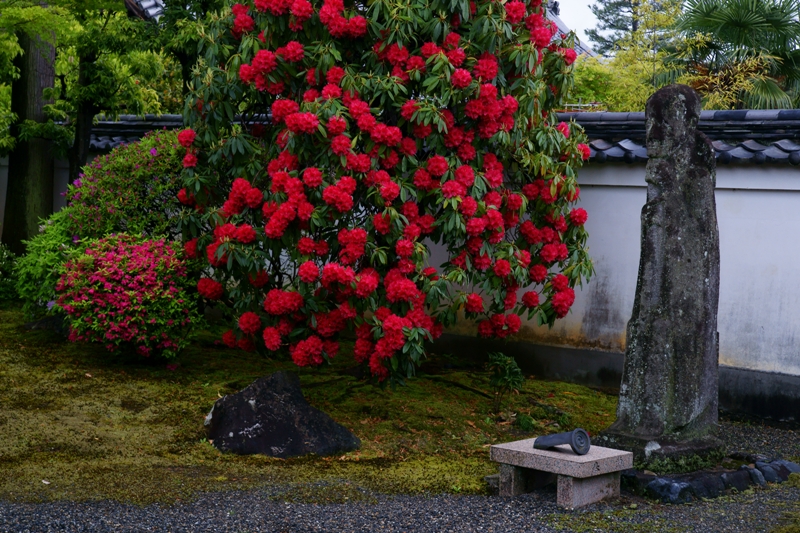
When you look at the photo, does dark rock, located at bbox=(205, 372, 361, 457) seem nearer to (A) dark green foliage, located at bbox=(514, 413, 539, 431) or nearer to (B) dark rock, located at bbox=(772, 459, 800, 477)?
(A) dark green foliage, located at bbox=(514, 413, 539, 431)

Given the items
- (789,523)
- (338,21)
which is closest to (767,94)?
(338,21)

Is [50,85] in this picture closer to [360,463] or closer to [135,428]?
[135,428]

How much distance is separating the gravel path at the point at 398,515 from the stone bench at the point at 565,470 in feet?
0.32

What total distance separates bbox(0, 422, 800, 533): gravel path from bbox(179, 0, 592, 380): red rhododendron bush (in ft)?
6.15

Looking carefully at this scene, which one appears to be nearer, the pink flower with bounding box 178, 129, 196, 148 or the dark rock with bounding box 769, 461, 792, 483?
the dark rock with bounding box 769, 461, 792, 483

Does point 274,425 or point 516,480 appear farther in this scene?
point 274,425

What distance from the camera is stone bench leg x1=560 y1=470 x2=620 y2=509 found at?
576cm

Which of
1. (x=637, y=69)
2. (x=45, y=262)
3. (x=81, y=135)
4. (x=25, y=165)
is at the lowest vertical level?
(x=45, y=262)

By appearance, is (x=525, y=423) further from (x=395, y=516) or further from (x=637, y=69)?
(x=637, y=69)

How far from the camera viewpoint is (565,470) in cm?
575

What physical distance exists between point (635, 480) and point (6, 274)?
10043 millimetres

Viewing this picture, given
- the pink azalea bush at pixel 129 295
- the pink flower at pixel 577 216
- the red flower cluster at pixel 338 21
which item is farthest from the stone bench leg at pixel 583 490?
the pink azalea bush at pixel 129 295

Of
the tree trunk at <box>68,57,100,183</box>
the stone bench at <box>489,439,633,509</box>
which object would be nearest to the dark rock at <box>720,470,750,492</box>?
the stone bench at <box>489,439,633,509</box>

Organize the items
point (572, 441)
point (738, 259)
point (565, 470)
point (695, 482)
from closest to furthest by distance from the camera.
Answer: point (565, 470) < point (572, 441) < point (695, 482) < point (738, 259)
